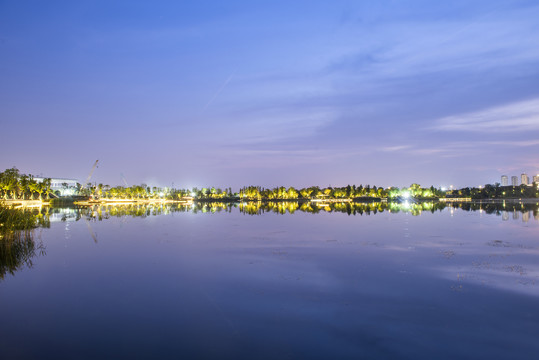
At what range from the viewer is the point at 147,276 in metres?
19.9

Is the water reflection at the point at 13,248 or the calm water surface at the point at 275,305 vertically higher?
the water reflection at the point at 13,248

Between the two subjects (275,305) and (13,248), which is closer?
(275,305)

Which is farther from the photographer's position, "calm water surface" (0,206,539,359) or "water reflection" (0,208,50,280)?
"water reflection" (0,208,50,280)

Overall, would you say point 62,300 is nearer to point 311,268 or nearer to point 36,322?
point 36,322

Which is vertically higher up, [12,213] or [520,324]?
[12,213]

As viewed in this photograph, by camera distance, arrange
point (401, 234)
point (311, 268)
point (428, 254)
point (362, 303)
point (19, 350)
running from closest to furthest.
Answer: point (19, 350), point (362, 303), point (311, 268), point (428, 254), point (401, 234)

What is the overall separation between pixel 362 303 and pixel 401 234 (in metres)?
25.0

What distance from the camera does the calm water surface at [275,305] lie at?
10.8 m

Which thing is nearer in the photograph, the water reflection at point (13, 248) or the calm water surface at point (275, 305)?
the calm water surface at point (275, 305)

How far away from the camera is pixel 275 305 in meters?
14.5

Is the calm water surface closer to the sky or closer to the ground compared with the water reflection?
closer to the ground

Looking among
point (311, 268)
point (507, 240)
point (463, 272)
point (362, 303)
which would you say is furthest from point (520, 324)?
point (507, 240)

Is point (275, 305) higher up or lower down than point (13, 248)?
lower down

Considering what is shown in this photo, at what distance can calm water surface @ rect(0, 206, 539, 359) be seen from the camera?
10.8 metres
